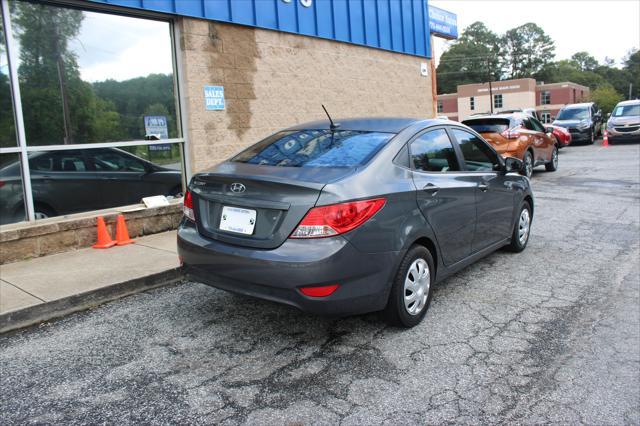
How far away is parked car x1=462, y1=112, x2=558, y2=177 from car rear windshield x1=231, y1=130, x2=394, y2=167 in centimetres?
777

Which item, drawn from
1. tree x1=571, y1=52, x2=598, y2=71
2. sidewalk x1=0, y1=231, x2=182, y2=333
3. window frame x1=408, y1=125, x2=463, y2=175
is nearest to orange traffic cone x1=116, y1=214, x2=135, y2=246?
sidewalk x1=0, y1=231, x2=182, y2=333

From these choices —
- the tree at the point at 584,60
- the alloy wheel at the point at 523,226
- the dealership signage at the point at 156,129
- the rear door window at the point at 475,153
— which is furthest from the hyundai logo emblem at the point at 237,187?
the tree at the point at 584,60

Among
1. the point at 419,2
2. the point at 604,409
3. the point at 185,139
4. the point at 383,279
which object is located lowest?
the point at 604,409

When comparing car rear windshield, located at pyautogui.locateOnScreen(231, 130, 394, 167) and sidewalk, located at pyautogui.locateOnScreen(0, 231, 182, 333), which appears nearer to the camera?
car rear windshield, located at pyautogui.locateOnScreen(231, 130, 394, 167)

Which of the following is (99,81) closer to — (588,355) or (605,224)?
(588,355)

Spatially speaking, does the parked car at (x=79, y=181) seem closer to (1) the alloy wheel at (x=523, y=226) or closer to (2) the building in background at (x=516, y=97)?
(1) the alloy wheel at (x=523, y=226)

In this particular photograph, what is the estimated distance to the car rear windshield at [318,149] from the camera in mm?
3932

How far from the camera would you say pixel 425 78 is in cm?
1386

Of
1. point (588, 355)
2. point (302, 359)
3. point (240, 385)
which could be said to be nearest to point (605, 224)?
point (588, 355)

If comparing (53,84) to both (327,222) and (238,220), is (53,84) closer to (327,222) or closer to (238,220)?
(238,220)

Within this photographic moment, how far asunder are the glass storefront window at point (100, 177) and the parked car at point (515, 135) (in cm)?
705

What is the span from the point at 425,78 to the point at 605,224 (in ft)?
23.8

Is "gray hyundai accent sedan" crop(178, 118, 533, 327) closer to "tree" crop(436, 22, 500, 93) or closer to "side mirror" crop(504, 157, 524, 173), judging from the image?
"side mirror" crop(504, 157, 524, 173)

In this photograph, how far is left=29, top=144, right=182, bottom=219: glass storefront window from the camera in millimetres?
6523
